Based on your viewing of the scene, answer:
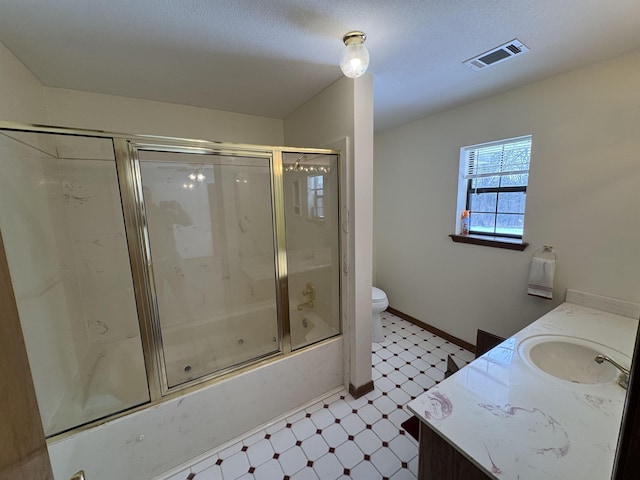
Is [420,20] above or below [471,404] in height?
above

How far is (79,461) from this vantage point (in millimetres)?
1274

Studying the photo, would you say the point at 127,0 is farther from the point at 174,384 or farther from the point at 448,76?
the point at 174,384

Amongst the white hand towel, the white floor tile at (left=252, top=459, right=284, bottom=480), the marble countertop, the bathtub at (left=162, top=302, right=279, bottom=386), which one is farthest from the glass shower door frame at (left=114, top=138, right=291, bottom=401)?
the white hand towel

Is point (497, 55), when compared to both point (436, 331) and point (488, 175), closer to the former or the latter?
point (488, 175)

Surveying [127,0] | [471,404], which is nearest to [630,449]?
[471,404]

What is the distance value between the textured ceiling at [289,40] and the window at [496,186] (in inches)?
19.8

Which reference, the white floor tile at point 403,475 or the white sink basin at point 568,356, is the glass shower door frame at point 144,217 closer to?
the white floor tile at point 403,475

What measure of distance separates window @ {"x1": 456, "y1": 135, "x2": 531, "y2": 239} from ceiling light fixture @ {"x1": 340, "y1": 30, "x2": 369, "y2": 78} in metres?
1.52

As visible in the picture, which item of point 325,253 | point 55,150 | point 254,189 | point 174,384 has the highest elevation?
point 55,150

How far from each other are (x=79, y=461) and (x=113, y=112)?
2.22 m

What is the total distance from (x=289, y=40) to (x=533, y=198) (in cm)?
202

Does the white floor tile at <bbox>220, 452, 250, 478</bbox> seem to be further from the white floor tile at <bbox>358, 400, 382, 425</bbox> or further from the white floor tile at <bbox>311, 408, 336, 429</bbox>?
the white floor tile at <bbox>358, 400, 382, 425</bbox>

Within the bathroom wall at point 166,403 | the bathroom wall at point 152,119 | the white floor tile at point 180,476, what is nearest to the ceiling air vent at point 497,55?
the bathroom wall at point 166,403

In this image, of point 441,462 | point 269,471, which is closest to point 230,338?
point 269,471
